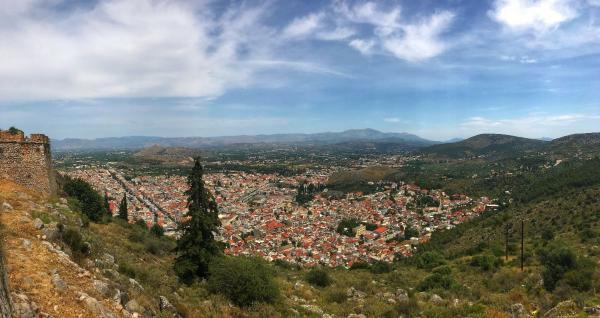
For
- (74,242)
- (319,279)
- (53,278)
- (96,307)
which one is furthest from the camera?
(319,279)

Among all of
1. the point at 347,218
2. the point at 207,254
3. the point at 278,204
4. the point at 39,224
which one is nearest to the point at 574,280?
the point at 207,254

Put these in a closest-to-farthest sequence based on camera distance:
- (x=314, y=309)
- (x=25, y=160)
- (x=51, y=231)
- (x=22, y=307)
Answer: (x=22, y=307)
(x=51, y=231)
(x=314, y=309)
(x=25, y=160)

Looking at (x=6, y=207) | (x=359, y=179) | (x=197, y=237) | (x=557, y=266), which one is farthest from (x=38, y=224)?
(x=359, y=179)

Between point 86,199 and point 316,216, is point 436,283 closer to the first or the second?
point 86,199

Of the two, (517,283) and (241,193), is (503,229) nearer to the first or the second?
(517,283)

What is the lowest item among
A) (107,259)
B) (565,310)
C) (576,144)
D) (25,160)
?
(565,310)

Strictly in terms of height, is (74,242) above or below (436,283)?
above
